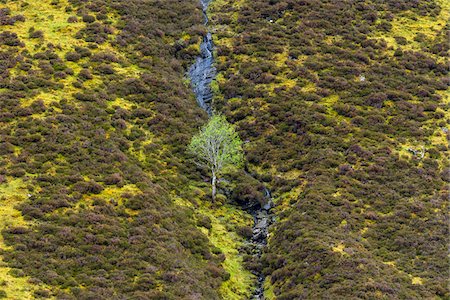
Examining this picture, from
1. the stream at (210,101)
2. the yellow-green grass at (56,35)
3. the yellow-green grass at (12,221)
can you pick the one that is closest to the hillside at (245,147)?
the yellow-green grass at (12,221)

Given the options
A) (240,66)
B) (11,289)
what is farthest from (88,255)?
(240,66)

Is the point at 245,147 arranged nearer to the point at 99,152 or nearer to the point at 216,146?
the point at 216,146

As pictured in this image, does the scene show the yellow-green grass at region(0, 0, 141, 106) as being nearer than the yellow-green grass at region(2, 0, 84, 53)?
Yes

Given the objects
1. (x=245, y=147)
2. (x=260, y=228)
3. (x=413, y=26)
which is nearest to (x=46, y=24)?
(x=245, y=147)

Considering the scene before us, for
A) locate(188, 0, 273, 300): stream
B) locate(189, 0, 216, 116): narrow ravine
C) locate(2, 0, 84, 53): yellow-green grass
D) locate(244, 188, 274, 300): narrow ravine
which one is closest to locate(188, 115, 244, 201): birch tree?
locate(244, 188, 274, 300): narrow ravine

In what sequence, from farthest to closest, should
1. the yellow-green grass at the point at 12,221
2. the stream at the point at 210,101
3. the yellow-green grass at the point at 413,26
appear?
the yellow-green grass at the point at 413,26, the stream at the point at 210,101, the yellow-green grass at the point at 12,221

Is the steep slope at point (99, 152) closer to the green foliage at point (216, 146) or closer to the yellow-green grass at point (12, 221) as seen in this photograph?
the yellow-green grass at point (12, 221)

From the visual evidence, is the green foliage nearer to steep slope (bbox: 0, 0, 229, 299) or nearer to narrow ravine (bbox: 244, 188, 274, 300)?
steep slope (bbox: 0, 0, 229, 299)
